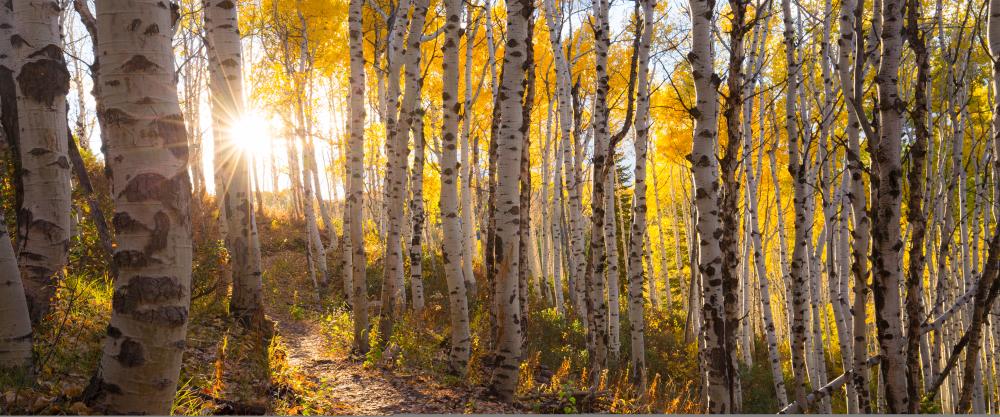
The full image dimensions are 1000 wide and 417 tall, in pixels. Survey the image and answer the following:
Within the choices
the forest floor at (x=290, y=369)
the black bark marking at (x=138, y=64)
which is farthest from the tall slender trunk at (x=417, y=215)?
the black bark marking at (x=138, y=64)

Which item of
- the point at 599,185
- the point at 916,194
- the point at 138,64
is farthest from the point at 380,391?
the point at 916,194

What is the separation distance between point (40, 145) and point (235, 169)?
2583 mm

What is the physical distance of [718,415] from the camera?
411cm

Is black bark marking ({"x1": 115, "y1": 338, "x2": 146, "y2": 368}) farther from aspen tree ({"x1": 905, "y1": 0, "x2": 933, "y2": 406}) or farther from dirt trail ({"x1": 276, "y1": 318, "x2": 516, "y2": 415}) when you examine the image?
aspen tree ({"x1": 905, "y1": 0, "x2": 933, "y2": 406})

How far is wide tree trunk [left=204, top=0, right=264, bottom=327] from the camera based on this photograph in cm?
602

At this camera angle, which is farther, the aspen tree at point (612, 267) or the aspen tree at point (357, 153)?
the aspen tree at point (612, 267)

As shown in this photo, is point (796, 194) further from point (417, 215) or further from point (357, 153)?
point (417, 215)

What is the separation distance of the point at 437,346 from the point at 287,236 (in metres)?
12.1

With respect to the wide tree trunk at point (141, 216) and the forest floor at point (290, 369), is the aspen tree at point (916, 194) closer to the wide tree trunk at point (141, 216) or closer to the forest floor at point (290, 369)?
the forest floor at point (290, 369)

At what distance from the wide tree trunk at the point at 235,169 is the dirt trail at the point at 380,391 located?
3.19 feet

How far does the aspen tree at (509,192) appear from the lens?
5043 millimetres

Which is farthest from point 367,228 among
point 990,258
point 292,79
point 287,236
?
point 990,258

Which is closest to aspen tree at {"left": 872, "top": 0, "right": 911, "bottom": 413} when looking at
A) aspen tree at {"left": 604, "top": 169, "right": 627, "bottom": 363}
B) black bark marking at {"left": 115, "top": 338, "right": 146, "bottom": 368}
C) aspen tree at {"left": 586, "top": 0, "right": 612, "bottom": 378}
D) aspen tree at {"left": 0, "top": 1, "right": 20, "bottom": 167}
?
aspen tree at {"left": 586, "top": 0, "right": 612, "bottom": 378}

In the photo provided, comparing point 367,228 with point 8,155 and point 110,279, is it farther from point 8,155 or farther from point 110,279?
point 8,155
